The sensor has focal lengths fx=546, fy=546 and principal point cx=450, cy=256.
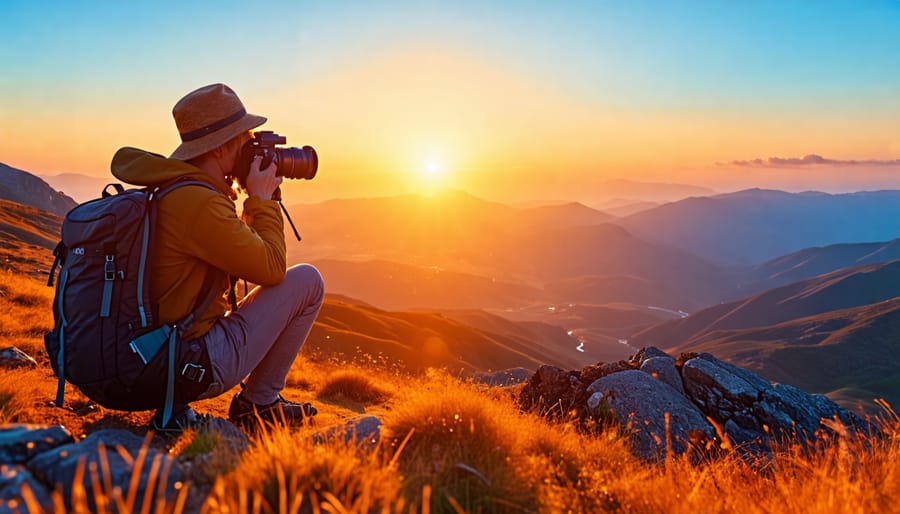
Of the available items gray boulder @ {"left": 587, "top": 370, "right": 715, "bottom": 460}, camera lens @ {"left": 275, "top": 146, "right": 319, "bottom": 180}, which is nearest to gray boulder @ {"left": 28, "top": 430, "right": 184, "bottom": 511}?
camera lens @ {"left": 275, "top": 146, "right": 319, "bottom": 180}

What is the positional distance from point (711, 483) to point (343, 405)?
5.86 m

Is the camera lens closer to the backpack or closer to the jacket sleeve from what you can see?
the jacket sleeve

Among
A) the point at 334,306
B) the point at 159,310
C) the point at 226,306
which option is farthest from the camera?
the point at 334,306

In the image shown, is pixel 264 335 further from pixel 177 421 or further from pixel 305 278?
pixel 177 421

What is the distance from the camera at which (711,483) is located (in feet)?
13.4

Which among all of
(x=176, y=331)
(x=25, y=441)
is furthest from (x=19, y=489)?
(x=176, y=331)

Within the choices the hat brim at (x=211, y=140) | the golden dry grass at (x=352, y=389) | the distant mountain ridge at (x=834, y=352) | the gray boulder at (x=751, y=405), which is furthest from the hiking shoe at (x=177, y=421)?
the distant mountain ridge at (x=834, y=352)

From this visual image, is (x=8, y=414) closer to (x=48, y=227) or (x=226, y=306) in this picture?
(x=226, y=306)

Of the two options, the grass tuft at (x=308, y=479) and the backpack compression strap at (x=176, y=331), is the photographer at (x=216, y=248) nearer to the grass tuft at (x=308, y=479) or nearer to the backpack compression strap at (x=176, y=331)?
→ the backpack compression strap at (x=176, y=331)

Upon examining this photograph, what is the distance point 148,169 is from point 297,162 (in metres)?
1.13

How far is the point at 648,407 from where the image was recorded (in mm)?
7953

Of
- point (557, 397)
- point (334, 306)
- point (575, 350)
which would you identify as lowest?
point (575, 350)

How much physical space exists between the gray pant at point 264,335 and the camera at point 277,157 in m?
0.80

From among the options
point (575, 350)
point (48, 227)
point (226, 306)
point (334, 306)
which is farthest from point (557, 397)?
point (575, 350)
